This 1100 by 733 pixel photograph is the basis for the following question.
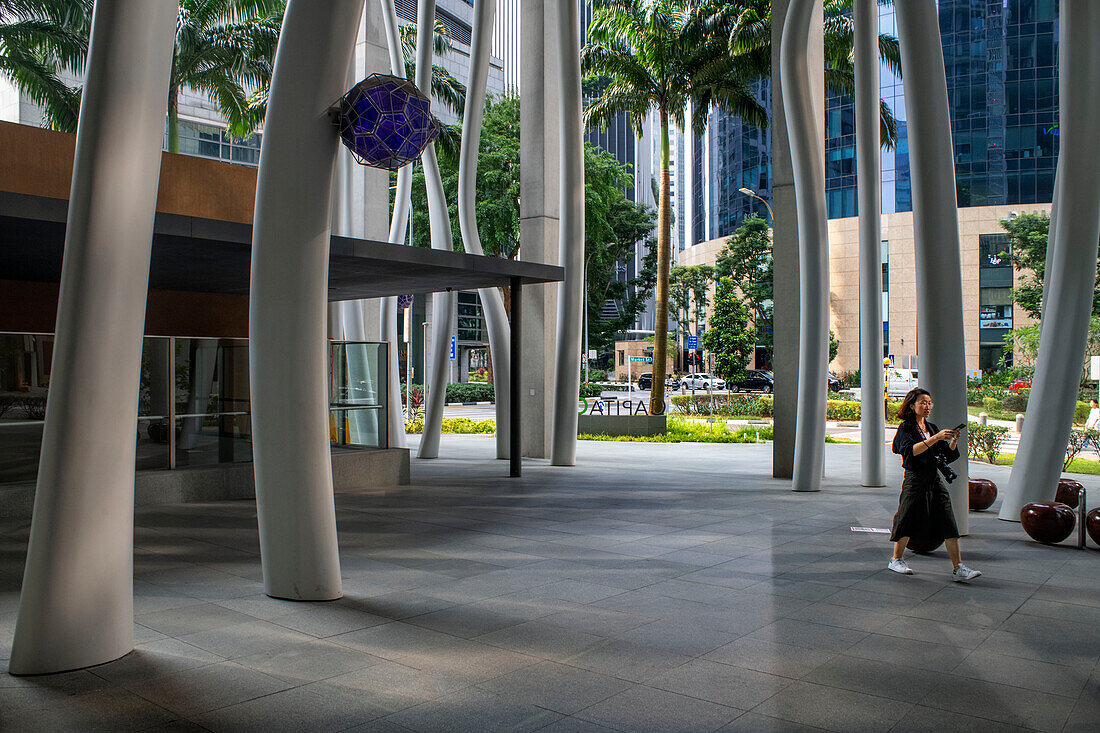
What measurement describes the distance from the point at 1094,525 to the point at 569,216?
11165 millimetres

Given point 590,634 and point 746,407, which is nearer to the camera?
point 590,634

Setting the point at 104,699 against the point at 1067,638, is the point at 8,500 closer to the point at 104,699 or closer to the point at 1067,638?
the point at 104,699

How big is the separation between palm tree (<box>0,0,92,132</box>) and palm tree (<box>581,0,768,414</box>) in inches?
687

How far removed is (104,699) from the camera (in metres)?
5.02

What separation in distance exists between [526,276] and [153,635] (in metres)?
10.4

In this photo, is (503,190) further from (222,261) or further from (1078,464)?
(222,261)

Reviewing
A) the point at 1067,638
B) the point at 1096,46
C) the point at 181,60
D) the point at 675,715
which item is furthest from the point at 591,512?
the point at 181,60

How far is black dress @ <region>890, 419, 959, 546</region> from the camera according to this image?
830 centimetres

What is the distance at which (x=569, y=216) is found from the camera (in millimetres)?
18141

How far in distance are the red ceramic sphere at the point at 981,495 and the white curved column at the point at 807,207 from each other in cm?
276

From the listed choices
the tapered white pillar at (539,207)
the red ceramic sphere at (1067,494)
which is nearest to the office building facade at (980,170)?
the tapered white pillar at (539,207)

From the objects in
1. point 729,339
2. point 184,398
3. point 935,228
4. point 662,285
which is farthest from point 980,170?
point 184,398

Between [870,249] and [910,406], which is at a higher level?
[870,249]

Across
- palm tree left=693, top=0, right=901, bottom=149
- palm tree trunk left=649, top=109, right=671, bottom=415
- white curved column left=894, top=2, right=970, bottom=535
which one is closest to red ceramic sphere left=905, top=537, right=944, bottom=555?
white curved column left=894, top=2, right=970, bottom=535
